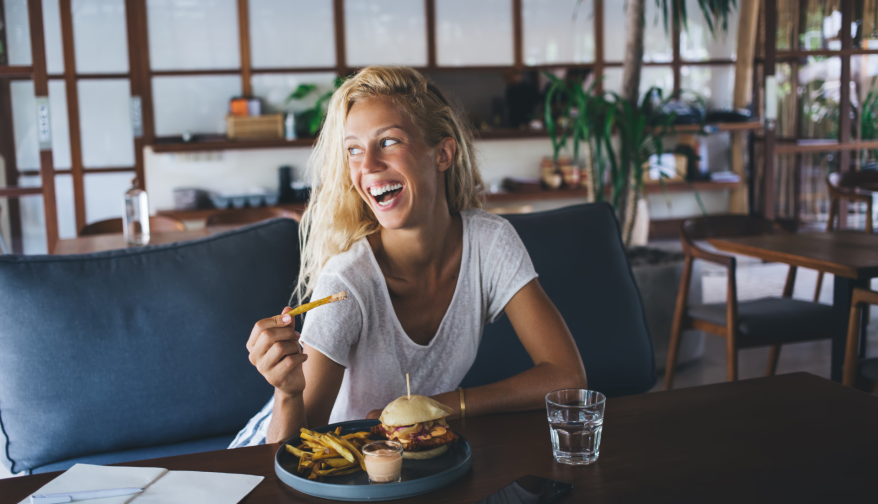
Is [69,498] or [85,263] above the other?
[85,263]

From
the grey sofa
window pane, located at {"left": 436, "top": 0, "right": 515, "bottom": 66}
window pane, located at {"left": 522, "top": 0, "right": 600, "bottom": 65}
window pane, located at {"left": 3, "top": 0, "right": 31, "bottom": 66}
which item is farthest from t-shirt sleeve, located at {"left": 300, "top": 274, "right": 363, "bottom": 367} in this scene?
window pane, located at {"left": 522, "top": 0, "right": 600, "bottom": 65}

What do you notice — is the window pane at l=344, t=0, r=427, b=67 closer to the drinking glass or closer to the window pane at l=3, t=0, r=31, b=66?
the window pane at l=3, t=0, r=31, b=66

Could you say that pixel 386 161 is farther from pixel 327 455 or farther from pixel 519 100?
pixel 519 100

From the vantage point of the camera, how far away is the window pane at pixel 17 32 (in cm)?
538

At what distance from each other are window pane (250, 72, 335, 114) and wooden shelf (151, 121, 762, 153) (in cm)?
38

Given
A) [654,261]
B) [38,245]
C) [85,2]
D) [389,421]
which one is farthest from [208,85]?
[389,421]

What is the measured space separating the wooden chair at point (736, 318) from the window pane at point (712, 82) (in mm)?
4042

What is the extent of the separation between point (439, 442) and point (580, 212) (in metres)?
1.36

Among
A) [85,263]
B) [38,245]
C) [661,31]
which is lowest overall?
[38,245]

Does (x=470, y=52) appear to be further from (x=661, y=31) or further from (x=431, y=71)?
Answer: (x=661, y=31)

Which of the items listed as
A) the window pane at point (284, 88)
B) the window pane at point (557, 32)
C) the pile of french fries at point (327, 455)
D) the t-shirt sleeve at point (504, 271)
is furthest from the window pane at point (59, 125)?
the pile of french fries at point (327, 455)

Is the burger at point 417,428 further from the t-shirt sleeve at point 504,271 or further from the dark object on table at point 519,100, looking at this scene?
the dark object on table at point 519,100

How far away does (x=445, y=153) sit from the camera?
1.62 meters

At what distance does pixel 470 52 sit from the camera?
6324 mm
